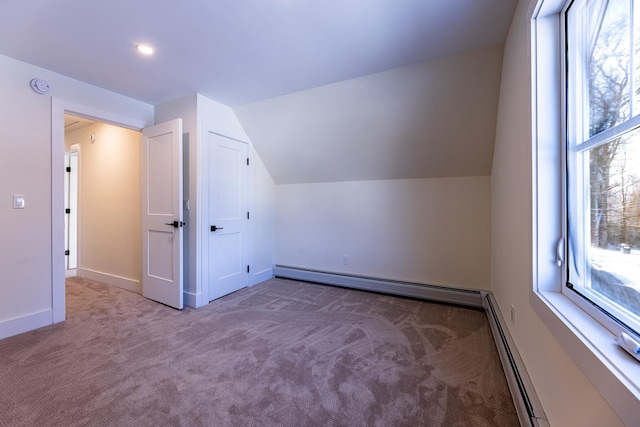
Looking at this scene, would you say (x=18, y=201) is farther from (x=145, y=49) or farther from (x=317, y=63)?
(x=317, y=63)

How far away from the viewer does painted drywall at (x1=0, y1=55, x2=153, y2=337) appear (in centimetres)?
238

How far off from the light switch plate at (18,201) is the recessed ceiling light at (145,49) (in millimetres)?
1732

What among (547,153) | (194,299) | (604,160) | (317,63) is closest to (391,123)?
(317,63)

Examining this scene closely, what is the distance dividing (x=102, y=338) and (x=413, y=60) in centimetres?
367

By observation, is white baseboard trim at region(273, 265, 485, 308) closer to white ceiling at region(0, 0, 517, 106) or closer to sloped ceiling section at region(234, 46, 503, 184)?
sloped ceiling section at region(234, 46, 503, 184)

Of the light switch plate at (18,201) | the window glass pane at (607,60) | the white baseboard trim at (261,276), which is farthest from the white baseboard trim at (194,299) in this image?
the window glass pane at (607,60)

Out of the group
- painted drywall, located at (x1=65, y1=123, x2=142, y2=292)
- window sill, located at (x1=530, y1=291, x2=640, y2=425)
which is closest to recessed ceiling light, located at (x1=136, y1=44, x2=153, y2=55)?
painted drywall, located at (x1=65, y1=123, x2=142, y2=292)

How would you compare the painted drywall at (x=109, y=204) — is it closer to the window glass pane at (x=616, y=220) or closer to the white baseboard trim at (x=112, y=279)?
the white baseboard trim at (x=112, y=279)

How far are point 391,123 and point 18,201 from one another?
3688mm

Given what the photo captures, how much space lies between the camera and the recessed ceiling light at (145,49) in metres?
2.18

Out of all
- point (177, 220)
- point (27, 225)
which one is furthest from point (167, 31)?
point (27, 225)

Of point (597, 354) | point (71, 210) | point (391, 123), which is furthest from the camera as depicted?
point (71, 210)

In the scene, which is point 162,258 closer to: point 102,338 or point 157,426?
point 102,338

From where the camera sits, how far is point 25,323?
8.13 feet
